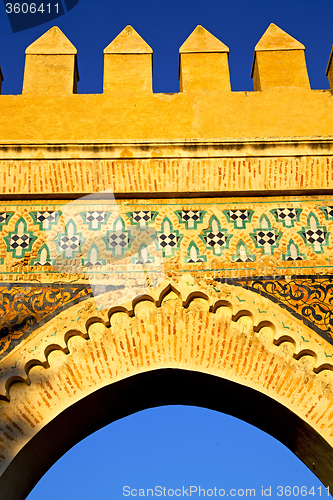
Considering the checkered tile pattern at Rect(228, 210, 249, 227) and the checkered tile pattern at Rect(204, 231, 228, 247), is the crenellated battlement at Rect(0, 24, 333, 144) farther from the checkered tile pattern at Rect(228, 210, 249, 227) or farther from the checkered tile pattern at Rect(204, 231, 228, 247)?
the checkered tile pattern at Rect(204, 231, 228, 247)

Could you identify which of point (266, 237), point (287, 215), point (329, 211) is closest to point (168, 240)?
point (266, 237)

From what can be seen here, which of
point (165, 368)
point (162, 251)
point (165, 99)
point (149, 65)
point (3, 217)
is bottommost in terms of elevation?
point (165, 368)

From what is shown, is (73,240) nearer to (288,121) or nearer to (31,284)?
(31,284)

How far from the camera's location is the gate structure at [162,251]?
3285 mm

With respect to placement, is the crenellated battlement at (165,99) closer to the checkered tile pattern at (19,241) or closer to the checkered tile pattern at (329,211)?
the checkered tile pattern at (329,211)

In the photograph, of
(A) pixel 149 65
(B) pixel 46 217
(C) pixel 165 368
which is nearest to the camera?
(C) pixel 165 368

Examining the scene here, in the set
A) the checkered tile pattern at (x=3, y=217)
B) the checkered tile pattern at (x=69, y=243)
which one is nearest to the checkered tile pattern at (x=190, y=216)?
the checkered tile pattern at (x=69, y=243)

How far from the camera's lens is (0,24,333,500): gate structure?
129 inches

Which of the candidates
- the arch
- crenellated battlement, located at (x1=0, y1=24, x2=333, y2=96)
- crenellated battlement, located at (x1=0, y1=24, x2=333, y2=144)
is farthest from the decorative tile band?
crenellated battlement, located at (x1=0, y1=24, x2=333, y2=96)

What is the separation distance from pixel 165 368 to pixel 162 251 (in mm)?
758

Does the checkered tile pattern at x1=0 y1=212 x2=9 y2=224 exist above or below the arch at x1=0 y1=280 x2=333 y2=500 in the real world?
above

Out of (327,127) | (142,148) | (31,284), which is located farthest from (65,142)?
(327,127)

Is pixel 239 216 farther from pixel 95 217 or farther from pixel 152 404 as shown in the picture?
pixel 152 404

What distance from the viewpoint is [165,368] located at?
10.9 feet
